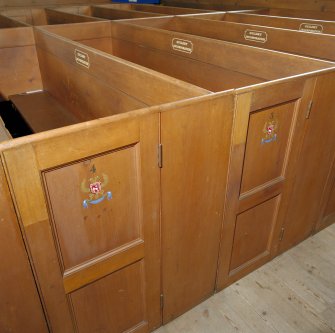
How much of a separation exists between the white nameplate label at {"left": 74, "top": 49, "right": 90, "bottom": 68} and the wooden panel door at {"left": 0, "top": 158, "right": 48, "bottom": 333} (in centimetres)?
116

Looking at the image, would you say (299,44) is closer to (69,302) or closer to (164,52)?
(164,52)

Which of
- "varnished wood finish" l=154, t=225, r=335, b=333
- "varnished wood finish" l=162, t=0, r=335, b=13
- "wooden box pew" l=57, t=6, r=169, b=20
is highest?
"varnished wood finish" l=162, t=0, r=335, b=13

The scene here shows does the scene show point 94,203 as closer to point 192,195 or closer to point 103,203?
point 103,203

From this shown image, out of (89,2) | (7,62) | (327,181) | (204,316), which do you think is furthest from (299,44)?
(89,2)

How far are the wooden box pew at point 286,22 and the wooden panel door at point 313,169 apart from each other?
1.15 metres

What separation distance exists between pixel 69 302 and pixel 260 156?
1.00 m

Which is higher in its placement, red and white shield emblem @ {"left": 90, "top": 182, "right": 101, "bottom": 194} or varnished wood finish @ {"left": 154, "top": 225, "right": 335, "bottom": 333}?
red and white shield emblem @ {"left": 90, "top": 182, "right": 101, "bottom": 194}

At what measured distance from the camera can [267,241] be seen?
6.18 feet

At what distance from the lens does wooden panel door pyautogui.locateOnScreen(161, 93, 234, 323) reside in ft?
3.80

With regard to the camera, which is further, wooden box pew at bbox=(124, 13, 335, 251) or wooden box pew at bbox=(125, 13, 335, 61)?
wooden box pew at bbox=(125, 13, 335, 61)

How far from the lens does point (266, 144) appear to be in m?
1.46

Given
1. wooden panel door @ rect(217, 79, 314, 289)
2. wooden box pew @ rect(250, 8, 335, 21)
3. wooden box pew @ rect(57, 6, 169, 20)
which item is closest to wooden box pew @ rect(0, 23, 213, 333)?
wooden panel door @ rect(217, 79, 314, 289)

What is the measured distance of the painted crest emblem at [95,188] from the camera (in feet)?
3.39

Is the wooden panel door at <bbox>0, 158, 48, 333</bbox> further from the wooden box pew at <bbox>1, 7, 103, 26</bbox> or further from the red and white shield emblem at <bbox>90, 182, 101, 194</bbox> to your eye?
the wooden box pew at <bbox>1, 7, 103, 26</bbox>
